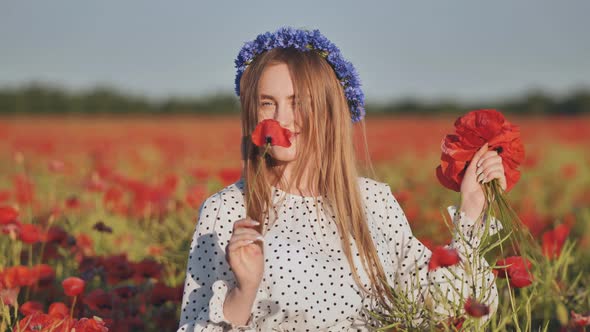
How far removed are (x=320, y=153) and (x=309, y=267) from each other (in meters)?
0.30

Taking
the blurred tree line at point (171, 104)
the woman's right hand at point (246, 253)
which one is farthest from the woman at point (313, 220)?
the blurred tree line at point (171, 104)

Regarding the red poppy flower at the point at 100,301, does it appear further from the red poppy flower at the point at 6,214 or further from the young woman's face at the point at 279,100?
the young woman's face at the point at 279,100

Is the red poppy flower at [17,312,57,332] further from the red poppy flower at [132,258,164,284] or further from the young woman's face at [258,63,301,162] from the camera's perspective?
the young woman's face at [258,63,301,162]

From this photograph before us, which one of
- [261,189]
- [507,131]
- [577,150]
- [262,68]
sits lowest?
[577,150]

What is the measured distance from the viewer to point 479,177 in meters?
1.86

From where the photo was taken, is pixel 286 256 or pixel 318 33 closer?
pixel 286 256

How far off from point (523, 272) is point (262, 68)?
0.84 metres

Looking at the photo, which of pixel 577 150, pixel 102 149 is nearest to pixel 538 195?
pixel 577 150

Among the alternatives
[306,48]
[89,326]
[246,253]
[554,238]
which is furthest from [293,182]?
[554,238]

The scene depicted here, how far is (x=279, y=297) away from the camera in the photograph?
1.84 metres

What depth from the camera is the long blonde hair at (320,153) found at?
193 cm

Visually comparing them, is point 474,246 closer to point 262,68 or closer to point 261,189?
point 261,189

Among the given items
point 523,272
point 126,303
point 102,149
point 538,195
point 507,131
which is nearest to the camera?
point 507,131

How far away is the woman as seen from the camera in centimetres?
186
